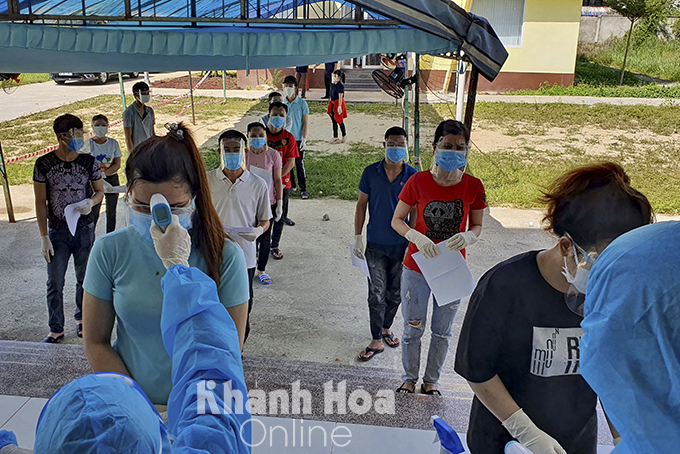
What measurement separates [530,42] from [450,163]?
1665cm

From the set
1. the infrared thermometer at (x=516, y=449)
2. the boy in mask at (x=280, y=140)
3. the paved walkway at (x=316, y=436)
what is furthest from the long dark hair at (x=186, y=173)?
the boy in mask at (x=280, y=140)

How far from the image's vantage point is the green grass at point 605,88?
1827 cm

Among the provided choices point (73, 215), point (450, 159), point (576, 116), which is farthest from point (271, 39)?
point (576, 116)

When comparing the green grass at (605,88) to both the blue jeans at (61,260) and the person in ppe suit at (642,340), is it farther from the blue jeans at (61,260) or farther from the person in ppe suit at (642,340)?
the person in ppe suit at (642,340)

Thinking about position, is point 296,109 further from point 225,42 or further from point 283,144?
point 225,42

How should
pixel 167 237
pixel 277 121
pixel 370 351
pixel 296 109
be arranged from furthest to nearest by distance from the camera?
pixel 296 109, pixel 277 121, pixel 370 351, pixel 167 237

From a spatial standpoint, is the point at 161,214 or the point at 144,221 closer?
the point at 161,214

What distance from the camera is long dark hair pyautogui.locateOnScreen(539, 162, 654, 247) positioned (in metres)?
1.68

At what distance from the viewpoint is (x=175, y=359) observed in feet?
4.41

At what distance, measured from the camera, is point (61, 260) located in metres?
4.21

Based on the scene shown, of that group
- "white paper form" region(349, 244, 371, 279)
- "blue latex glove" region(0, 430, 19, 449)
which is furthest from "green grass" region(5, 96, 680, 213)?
"blue latex glove" region(0, 430, 19, 449)

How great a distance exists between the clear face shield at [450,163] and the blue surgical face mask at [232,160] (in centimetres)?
149

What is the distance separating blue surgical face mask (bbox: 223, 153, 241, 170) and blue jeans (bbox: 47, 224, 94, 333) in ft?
4.02

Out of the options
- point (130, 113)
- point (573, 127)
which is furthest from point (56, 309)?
point (573, 127)
